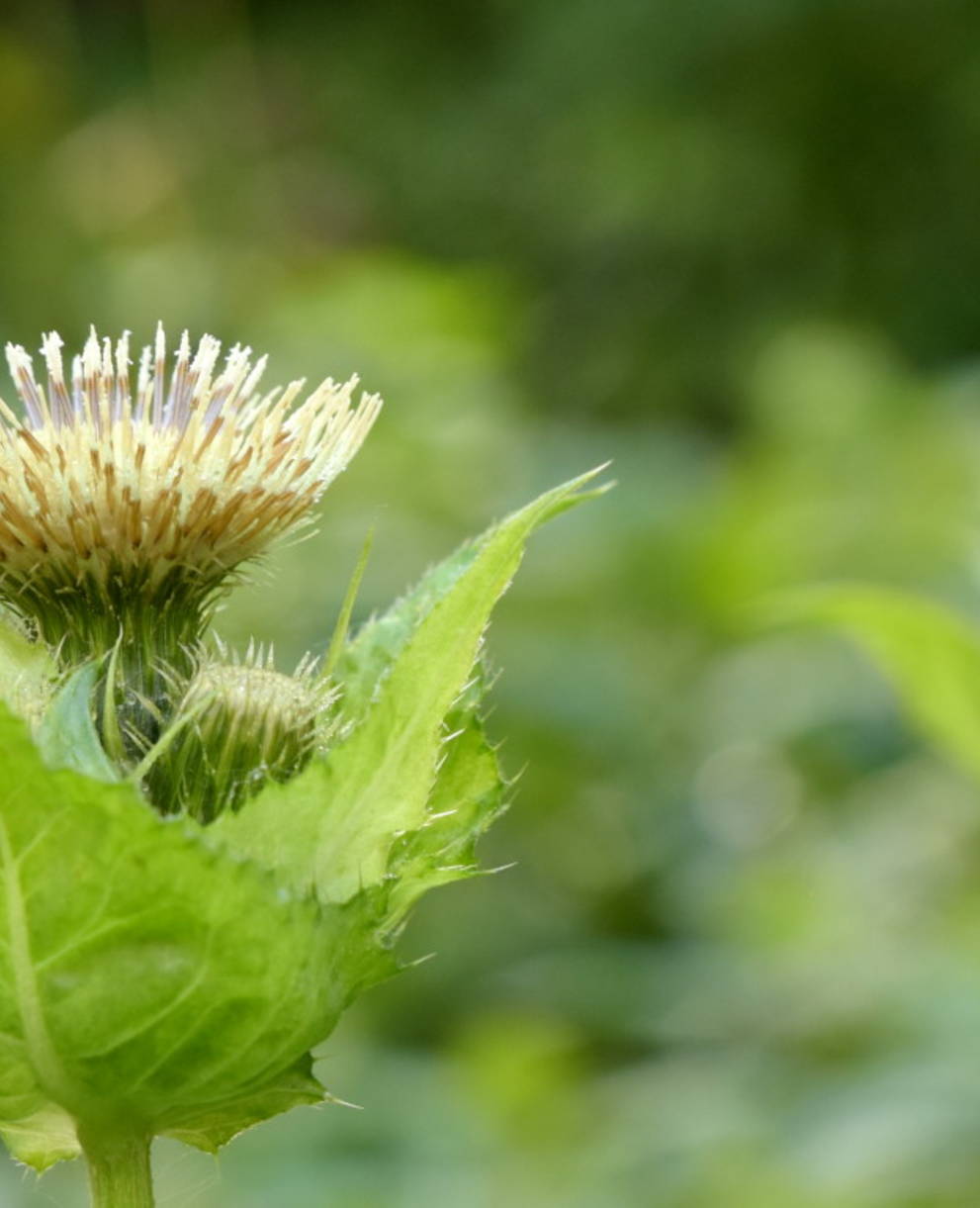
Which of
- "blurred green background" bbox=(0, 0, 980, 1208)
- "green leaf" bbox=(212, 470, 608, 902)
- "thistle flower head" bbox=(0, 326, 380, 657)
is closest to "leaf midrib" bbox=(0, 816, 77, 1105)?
"green leaf" bbox=(212, 470, 608, 902)

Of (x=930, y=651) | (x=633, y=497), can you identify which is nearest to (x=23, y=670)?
(x=930, y=651)

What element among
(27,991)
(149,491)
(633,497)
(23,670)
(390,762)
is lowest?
(27,991)

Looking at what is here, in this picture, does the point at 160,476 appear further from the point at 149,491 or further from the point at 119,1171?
the point at 119,1171

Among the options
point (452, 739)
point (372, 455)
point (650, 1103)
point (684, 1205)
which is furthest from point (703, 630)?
point (452, 739)

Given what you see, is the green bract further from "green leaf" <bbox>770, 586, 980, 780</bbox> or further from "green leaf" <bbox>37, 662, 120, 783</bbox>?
"green leaf" <bbox>770, 586, 980, 780</bbox>

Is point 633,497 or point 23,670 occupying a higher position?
point 633,497

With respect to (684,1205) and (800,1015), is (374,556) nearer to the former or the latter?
(800,1015)

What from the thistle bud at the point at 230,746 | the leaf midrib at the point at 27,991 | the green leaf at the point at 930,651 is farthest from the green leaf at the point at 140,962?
the green leaf at the point at 930,651
